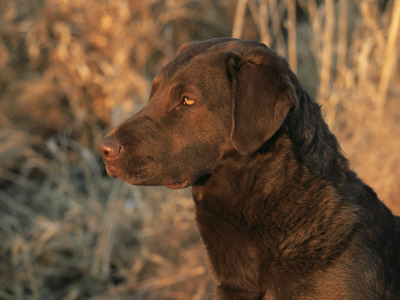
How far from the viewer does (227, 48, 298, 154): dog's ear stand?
2.29 metres

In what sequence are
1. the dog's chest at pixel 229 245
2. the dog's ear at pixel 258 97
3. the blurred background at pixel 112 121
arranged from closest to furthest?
1. the dog's ear at pixel 258 97
2. the dog's chest at pixel 229 245
3. the blurred background at pixel 112 121

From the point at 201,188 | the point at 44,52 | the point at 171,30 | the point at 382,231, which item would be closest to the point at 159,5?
the point at 171,30

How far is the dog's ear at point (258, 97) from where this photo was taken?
2.29 meters

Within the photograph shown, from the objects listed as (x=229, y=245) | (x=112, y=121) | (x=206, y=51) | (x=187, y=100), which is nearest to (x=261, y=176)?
(x=229, y=245)

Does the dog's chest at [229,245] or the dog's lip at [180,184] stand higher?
the dog's lip at [180,184]

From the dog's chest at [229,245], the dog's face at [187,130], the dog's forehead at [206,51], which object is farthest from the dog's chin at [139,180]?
the dog's forehead at [206,51]

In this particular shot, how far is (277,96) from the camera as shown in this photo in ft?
7.54

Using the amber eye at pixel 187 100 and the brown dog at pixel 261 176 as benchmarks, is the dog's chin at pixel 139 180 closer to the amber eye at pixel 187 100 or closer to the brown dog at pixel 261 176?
the brown dog at pixel 261 176

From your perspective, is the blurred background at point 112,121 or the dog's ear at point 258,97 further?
the blurred background at point 112,121

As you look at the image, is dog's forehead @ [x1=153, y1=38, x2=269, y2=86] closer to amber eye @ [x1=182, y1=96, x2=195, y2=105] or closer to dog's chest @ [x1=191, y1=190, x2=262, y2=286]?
amber eye @ [x1=182, y1=96, x2=195, y2=105]

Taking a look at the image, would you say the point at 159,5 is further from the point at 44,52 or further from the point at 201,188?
the point at 201,188

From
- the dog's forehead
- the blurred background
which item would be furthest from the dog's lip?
the blurred background

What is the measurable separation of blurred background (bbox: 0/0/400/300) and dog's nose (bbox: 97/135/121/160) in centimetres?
223

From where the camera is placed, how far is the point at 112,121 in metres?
5.81
